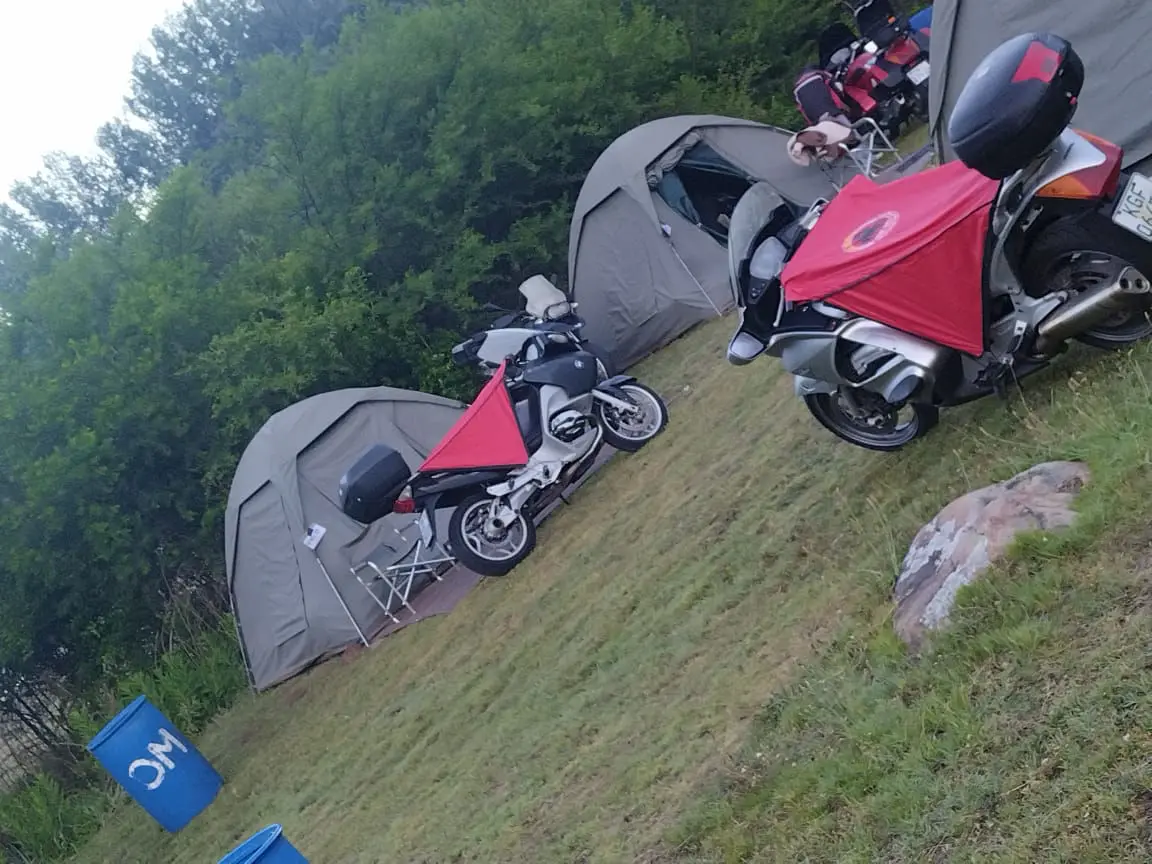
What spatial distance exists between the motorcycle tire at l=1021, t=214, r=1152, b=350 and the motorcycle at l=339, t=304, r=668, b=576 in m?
3.89

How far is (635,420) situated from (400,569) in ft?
7.18

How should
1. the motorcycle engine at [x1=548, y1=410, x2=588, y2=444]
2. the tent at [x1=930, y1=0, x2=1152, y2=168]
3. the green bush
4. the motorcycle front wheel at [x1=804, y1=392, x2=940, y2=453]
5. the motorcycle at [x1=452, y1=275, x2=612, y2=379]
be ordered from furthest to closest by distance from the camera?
the green bush → the motorcycle at [x1=452, y1=275, x2=612, y2=379] → the motorcycle engine at [x1=548, y1=410, x2=588, y2=444] → the tent at [x1=930, y1=0, x2=1152, y2=168] → the motorcycle front wheel at [x1=804, y1=392, x2=940, y2=453]

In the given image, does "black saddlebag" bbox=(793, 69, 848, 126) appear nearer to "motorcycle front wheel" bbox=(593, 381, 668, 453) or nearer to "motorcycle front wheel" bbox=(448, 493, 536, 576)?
"motorcycle front wheel" bbox=(593, 381, 668, 453)

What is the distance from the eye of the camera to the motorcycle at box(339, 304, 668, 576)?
7.05m

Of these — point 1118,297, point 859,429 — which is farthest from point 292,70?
point 1118,297

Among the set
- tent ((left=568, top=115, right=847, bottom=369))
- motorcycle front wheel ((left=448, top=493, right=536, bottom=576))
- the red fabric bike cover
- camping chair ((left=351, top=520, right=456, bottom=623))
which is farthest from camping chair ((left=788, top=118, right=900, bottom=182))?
camping chair ((left=351, top=520, right=456, bottom=623))

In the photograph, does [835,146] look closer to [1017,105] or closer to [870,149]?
[870,149]

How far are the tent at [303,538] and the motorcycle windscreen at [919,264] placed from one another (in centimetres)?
466

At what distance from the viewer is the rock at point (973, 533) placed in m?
3.03

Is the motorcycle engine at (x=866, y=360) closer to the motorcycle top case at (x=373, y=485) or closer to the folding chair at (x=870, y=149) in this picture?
the motorcycle top case at (x=373, y=485)

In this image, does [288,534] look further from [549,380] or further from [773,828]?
[773,828]

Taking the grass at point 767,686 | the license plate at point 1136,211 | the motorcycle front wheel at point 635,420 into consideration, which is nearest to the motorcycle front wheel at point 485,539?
the grass at point 767,686

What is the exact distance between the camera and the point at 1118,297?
3.57 meters

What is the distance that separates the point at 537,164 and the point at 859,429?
30.5 ft
